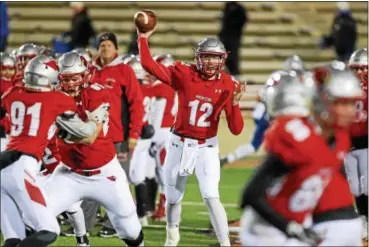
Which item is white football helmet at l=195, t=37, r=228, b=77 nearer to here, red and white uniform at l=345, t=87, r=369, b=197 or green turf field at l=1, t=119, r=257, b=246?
red and white uniform at l=345, t=87, r=369, b=197

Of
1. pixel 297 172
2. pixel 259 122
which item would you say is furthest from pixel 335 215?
pixel 259 122

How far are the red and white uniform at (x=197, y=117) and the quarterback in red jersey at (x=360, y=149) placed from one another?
3.49ft

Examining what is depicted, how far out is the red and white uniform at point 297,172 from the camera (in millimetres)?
5051

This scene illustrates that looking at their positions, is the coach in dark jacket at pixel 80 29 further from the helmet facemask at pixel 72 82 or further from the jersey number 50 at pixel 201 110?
the helmet facemask at pixel 72 82

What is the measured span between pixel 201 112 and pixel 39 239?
6.00 feet

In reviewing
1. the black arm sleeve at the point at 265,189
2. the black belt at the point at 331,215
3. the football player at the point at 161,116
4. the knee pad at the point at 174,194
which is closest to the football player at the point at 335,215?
the black belt at the point at 331,215

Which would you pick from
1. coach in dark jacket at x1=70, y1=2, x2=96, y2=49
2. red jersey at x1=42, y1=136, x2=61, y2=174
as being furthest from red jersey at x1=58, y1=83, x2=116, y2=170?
coach in dark jacket at x1=70, y1=2, x2=96, y2=49

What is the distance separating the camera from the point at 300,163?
507 centimetres

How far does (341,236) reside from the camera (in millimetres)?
5395

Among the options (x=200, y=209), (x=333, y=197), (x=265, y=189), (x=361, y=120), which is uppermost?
(x=265, y=189)

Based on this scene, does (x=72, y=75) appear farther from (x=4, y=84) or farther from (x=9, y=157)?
(x=4, y=84)

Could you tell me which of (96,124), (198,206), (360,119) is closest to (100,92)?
(96,124)

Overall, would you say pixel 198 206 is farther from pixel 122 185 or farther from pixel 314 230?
pixel 314 230

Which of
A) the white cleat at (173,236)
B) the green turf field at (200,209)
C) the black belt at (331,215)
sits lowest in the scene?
the green turf field at (200,209)
